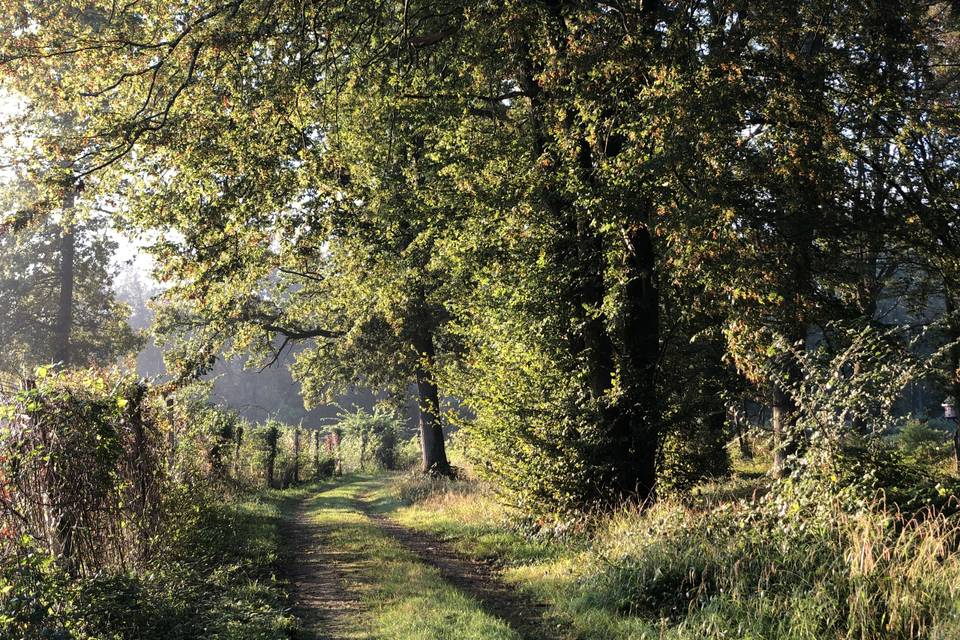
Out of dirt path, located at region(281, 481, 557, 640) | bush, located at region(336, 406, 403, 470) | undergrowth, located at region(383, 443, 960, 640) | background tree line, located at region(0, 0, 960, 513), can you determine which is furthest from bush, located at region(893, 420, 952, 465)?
bush, located at region(336, 406, 403, 470)

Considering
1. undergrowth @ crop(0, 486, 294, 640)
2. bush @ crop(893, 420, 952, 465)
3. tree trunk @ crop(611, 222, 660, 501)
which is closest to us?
undergrowth @ crop(0, 486, 294, 640)

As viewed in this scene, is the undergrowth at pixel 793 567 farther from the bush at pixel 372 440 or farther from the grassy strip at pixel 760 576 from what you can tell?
the bush at pixel 372 440

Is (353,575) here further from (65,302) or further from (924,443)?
(65,302)

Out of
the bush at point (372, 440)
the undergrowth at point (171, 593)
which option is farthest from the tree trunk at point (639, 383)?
the bush at point (372, 440)

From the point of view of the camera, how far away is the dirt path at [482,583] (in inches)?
302

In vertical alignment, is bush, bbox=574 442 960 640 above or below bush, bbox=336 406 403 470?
above

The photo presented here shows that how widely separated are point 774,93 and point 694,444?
647 cm

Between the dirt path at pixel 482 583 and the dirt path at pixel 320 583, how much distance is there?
133 cm

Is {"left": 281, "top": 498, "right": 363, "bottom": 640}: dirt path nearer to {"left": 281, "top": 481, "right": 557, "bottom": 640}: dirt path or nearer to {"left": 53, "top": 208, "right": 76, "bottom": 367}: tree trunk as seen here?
{"left": 281, "top": 481, "right": 557, "bottom": 640}: dirt path

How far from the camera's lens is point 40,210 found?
9469 mm

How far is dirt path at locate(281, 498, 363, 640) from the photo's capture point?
24.7 feet

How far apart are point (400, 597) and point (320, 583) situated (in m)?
1.79

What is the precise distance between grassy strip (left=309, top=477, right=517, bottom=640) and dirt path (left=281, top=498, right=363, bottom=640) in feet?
0.36

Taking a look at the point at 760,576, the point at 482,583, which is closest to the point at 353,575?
the point at 482,583
